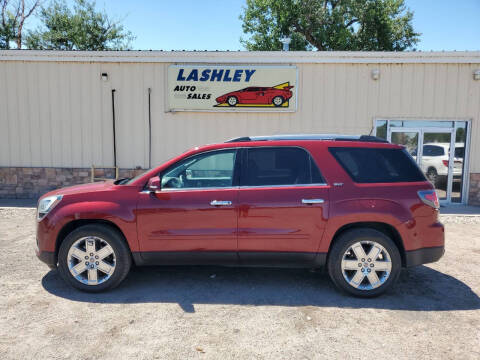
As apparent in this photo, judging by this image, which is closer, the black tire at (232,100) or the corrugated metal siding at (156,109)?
the corrugated metal siding at (156,109)

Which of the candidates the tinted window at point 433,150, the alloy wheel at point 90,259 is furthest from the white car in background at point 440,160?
the alloy wheel at point 90,259

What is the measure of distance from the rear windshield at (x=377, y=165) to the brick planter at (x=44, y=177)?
7.39 m

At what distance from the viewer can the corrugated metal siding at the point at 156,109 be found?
9.66m

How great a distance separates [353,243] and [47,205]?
3492 mm

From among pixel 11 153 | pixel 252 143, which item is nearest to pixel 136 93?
pixel 11 153

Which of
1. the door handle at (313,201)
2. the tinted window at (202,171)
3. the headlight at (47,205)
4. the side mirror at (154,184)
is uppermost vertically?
the tinted window at (202,171)

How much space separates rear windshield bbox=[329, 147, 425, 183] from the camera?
13.1ft

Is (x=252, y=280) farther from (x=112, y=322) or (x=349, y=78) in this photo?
(x=349, y=78)

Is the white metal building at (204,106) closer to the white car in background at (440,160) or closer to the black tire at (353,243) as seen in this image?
the white car in background at (440,160)

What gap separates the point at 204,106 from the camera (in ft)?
32.4

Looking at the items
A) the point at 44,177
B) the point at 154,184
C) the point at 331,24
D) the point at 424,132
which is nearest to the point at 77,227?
the point at 154,184

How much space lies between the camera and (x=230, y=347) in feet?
9.91

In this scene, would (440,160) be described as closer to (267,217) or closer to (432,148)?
(432,148)

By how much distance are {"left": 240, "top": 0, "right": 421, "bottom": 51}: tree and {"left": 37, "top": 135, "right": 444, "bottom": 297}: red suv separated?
2301 centimetres
